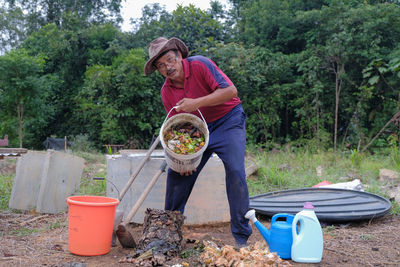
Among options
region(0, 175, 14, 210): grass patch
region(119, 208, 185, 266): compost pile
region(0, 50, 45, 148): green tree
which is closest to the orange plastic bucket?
region(119, 208, 185, 266): compost pile

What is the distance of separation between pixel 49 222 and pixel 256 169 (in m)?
3.01

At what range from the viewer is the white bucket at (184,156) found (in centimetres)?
248

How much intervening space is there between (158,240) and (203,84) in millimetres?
1205

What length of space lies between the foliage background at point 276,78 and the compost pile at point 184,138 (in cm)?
610

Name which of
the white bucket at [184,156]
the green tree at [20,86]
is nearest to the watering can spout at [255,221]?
the white bucket at [184,156]

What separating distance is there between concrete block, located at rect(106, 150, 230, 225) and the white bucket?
79cm

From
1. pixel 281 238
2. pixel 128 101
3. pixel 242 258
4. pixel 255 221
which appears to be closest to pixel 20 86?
pixel 128 101

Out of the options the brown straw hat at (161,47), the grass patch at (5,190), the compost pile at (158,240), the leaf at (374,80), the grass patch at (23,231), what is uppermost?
the leaf at (374,80)

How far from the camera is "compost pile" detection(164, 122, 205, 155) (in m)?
2.56

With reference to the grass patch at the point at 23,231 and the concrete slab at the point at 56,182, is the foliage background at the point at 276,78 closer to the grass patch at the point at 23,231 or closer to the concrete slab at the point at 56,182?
the concrete slab at the point at 56,182

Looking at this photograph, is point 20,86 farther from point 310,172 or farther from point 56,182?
point 310,172

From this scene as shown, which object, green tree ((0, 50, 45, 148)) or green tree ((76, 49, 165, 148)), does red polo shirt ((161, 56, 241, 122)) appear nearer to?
green tree ((76, 49, 165, 148))

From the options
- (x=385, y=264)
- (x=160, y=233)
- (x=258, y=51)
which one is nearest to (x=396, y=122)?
(x=258, y=51)

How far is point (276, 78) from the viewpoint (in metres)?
10.1
